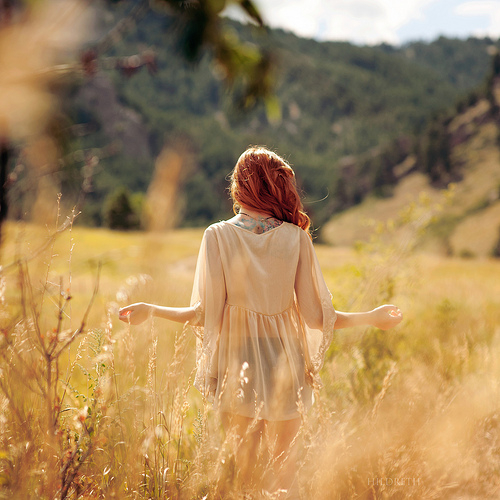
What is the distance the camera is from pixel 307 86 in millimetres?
189500

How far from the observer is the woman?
243cm

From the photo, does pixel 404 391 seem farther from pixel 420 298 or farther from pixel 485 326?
pixel 420 298

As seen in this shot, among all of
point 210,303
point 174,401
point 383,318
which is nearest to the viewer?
point 174,401

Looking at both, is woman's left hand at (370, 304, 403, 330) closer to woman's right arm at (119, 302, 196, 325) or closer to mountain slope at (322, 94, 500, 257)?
woman's right arm at (119, 302, 196, 325)

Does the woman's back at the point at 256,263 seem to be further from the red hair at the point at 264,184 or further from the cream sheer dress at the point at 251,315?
the red hair at the point at 264,184

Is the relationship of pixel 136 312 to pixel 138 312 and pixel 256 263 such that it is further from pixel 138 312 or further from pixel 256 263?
pixel 256 263

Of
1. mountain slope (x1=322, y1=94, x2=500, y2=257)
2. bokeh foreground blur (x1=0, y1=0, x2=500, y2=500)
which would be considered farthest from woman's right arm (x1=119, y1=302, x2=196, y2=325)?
mountain slope (x1=322, y1=94, x2=500, y2=257)

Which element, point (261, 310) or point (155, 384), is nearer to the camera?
point (155, 384)

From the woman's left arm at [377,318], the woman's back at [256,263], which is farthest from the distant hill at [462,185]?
the woman's back at [256,263]

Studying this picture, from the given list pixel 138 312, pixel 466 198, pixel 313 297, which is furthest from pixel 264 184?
pixel 466 198

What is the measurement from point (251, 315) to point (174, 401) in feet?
2.11

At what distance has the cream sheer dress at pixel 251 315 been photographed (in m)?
2.43

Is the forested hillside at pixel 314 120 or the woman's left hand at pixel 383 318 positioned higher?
the forested hillside at pixel 314 120

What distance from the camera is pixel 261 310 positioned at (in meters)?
2.53
